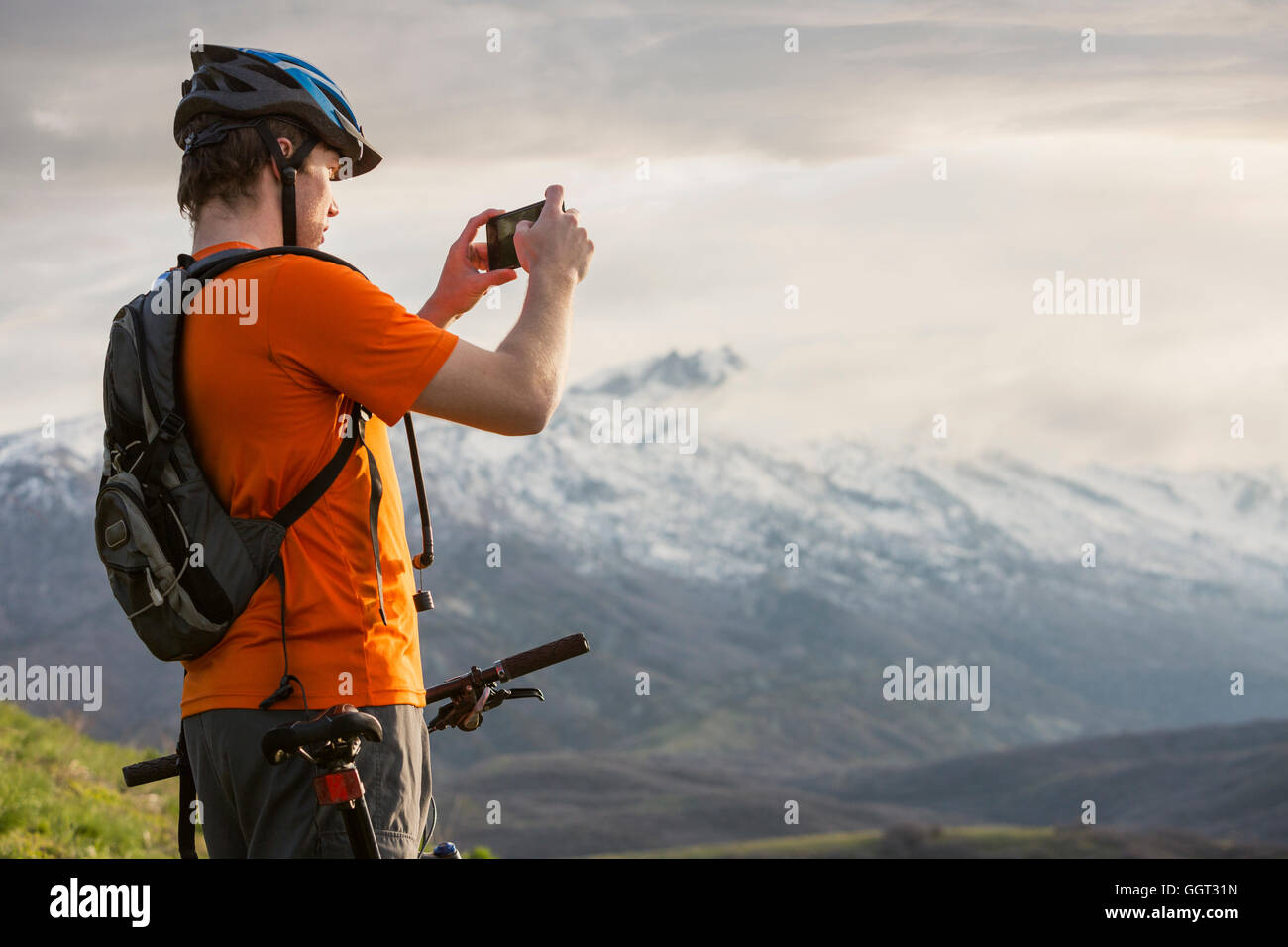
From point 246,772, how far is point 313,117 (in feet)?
5.25

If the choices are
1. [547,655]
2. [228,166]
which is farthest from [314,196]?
[547,655]

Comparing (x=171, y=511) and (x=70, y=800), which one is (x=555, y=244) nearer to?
(x=171, y=511)

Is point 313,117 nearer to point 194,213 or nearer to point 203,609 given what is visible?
point 194,213

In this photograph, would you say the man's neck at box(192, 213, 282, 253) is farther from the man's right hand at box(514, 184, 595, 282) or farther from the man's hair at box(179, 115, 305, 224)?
the man's right hand at box(514, 184, 595, 282)

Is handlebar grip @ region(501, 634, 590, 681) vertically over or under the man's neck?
under

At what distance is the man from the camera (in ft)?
9.85

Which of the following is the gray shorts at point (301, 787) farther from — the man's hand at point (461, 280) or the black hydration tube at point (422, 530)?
the man's hand at point (461, 280)

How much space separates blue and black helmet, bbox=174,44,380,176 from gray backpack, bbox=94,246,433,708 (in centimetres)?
45

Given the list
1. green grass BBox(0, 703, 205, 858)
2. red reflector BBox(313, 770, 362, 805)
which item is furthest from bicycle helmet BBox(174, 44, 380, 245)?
green grass BBox(0, 703, 205, 858)

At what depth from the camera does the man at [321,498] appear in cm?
300

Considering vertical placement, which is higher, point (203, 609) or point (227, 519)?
point (227, 519)
